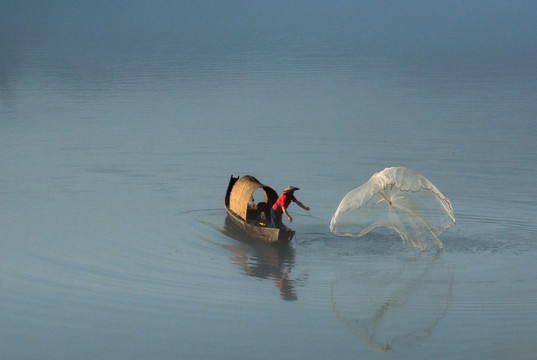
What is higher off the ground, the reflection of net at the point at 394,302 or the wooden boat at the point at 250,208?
the wooden boat at the point at 250,208

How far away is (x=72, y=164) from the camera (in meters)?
34.3

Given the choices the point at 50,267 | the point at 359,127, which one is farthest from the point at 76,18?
the point at 50,267

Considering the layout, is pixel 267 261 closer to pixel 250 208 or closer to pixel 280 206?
pixel 280 206

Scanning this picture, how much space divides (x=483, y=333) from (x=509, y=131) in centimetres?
2362

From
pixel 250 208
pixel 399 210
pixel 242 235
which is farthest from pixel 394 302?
pixel 250 208

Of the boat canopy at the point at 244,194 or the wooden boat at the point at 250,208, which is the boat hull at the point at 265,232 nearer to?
the wooden boat at the point at 250,208

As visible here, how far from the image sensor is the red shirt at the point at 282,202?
23.9 m

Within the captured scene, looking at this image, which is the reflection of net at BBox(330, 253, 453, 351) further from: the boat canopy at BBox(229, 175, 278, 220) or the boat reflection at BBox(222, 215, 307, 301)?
the boat canopy at BBox(229, 175, 278, 220)

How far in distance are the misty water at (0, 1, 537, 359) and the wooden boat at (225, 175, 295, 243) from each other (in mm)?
401

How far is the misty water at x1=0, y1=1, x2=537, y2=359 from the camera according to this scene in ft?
60.7

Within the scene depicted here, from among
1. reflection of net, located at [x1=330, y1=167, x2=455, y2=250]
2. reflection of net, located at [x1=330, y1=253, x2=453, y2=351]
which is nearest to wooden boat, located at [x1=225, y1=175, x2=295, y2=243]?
reflection of net, located at [x1=330, y1=167, x2=455, y2=250]

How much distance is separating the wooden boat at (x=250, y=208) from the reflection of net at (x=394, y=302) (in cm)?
317

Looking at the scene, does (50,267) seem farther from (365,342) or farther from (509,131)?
(509,131)

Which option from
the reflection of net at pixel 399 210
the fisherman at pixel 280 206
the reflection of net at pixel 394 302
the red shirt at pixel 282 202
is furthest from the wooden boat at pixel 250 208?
the reflection of net at pixel 394 302
